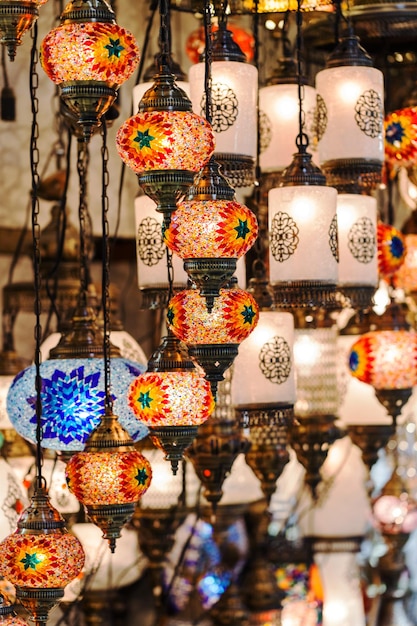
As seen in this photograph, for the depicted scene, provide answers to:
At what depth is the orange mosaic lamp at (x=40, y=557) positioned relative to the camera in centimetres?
304

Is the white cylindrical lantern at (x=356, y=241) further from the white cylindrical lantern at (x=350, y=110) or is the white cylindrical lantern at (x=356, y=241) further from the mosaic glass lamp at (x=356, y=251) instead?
the white cylindrical lantern at (x=350, y=110)

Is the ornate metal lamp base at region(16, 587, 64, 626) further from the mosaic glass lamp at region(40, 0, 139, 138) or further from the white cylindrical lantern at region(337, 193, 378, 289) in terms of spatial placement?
the white cylindrical lantern at region(337, 193, 378, 289)

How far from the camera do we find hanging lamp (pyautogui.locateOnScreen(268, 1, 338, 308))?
3.70 m

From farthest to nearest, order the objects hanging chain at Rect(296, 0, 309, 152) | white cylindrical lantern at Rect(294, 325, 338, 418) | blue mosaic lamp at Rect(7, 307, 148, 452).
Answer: white cylindrical lantern at Rect(294, 325, 338, 418)
hanging chain at Rect(296, 0, 309, 152)
blue mosaic lamp at Rect(7, 307, 148, 452)

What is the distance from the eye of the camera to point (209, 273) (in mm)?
2943

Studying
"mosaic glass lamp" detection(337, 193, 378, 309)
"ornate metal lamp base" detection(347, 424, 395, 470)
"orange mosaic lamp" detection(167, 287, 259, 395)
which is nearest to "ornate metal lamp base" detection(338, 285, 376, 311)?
"mosaic glass lamp" detection(337, 193, 378, 309)

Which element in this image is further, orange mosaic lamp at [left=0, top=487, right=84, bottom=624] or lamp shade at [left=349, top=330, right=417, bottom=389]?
lamp shade at [left=349, top=330, right=417, bottom=389]

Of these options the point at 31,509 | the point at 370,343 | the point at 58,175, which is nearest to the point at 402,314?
the point at 370,343

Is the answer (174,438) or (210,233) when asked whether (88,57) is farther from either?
(174,438)

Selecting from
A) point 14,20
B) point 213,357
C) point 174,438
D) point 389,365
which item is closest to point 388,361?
point 389,365

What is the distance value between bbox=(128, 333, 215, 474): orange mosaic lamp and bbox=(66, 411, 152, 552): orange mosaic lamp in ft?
0.21

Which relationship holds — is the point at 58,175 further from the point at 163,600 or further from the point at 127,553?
the point at 163,600

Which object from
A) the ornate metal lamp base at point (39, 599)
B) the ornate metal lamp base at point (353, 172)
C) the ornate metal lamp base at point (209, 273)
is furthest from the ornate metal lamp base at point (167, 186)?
the ornate metal lamp base at point (353, 172)

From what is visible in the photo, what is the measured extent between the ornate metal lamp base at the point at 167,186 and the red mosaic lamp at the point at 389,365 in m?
1.48
